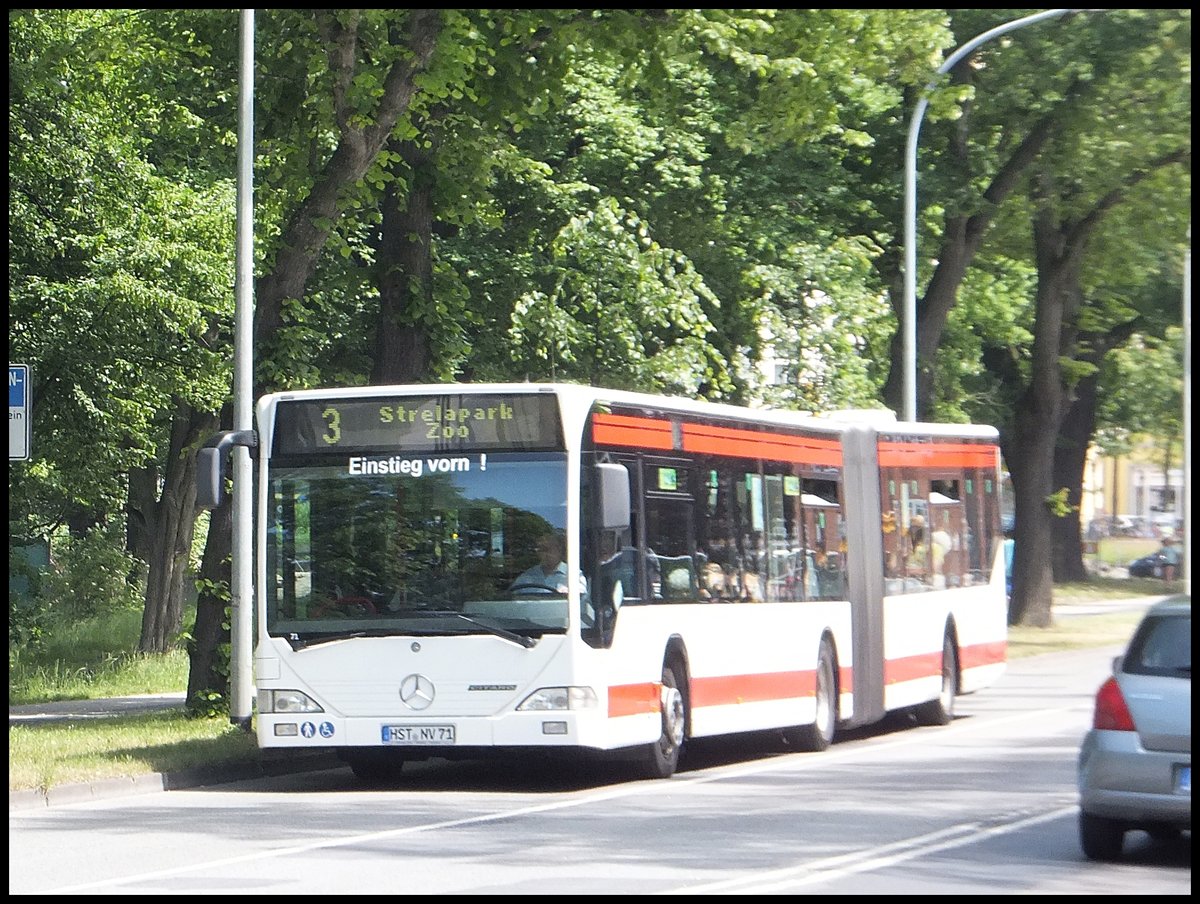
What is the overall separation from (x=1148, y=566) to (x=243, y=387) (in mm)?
59167

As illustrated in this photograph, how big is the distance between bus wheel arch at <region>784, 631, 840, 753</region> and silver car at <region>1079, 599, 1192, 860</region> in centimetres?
812

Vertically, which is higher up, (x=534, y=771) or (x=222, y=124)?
(x=222, y=124)

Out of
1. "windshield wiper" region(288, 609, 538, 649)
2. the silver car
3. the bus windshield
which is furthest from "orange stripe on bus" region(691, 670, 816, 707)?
the silver car

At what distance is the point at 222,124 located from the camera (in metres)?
26.0

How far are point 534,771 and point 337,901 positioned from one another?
853 cm

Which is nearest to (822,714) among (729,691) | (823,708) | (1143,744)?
(823,708)

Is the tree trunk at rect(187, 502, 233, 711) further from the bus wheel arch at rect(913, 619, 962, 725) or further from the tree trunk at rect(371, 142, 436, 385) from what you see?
the bus wheel arch at rect(913, 619, 962, 725)

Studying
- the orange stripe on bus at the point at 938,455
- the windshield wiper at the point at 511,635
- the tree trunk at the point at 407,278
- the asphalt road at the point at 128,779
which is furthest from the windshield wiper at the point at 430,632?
the tree trunk at the point at 407,278

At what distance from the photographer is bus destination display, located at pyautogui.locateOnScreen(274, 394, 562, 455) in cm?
1588

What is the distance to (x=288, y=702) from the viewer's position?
16031 millimetres

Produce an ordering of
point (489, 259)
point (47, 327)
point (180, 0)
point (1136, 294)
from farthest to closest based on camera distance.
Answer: point (1136, 294) → point (489, 259) → point (47, 327) → point (180, 0)

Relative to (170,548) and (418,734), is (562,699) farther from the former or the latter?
(170,548)

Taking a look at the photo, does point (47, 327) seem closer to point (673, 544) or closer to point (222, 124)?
point (222, 124)

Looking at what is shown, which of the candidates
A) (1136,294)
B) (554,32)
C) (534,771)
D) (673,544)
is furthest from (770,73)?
(1136,294)
